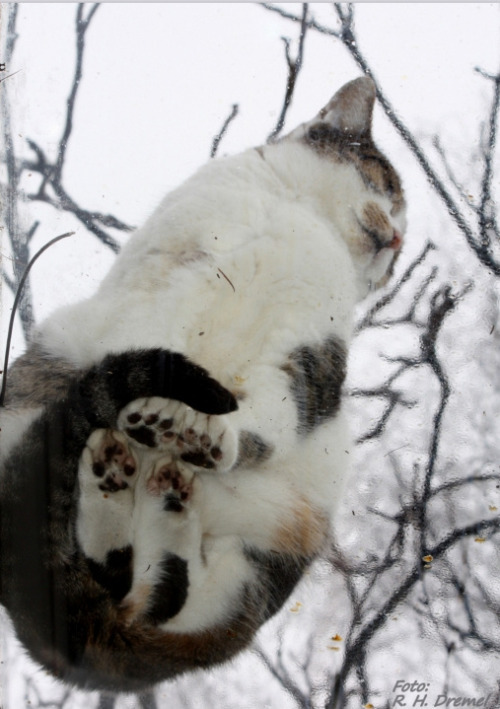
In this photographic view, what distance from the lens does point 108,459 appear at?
1604 mm

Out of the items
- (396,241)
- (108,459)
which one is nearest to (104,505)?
(108,459)

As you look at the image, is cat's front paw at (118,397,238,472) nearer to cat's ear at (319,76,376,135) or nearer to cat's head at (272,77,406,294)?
cat's head at (272,77,406,294)

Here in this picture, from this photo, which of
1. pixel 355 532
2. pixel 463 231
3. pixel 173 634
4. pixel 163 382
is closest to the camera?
pixel 163 382

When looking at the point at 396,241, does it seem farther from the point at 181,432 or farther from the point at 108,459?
the point at 108,459

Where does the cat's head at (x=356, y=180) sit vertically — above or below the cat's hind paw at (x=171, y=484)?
above

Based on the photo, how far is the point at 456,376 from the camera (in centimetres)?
227

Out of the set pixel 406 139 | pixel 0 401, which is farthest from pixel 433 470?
pixel 0 401

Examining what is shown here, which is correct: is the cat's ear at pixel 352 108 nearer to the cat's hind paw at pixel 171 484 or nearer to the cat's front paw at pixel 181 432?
the cat's front paw at pixel 181 432

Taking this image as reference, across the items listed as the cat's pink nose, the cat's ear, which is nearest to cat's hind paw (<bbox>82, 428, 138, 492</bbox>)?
the cat's pink nose

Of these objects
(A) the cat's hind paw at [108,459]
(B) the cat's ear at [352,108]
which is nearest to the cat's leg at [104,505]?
(A) the cat's hind paw at [108,459]

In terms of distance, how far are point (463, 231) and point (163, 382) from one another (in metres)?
1.30

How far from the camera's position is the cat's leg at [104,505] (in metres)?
1.60

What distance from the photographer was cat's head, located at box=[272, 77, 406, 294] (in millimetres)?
2266

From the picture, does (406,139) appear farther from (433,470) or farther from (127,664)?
(127,664)
